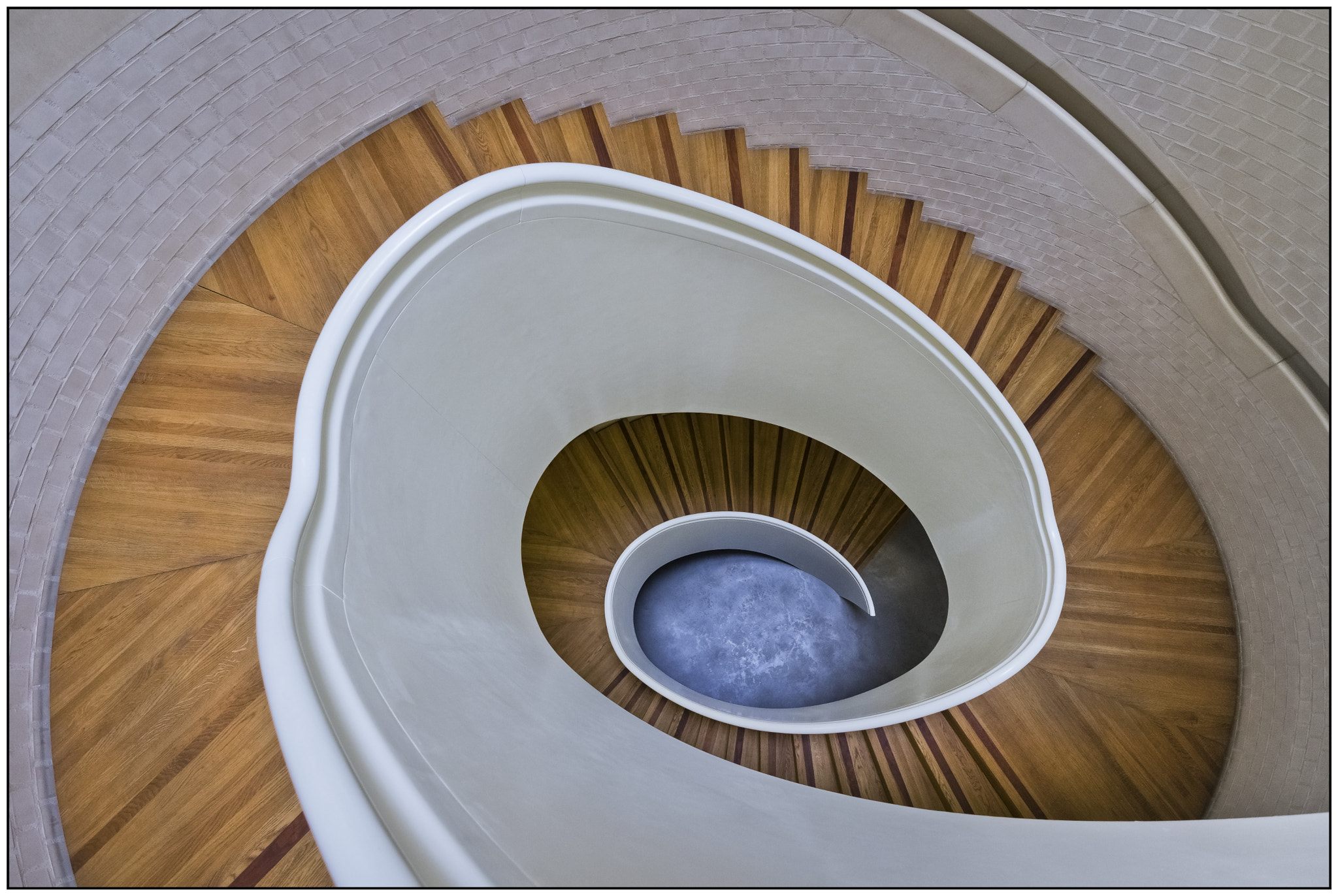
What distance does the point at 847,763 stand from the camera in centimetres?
312

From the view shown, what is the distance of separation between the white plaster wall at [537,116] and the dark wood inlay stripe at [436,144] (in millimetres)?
50

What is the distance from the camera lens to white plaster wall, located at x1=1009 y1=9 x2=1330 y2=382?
6.24 feet

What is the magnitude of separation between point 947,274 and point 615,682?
3079 mm

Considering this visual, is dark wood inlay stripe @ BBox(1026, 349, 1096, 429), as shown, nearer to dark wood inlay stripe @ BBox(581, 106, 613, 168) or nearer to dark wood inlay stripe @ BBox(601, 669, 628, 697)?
dark wood inlay stripe @ BBox(581, 106, 613, 168)

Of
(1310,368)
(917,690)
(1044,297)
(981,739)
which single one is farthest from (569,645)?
(1310,368)

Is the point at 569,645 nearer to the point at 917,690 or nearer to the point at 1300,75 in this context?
the point at 917,690

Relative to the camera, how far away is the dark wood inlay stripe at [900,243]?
Result: 283cm

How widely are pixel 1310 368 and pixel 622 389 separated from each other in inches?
114

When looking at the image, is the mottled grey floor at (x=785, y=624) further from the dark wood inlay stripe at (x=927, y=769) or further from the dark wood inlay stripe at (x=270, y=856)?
the dark wood inlay stripe at (x=270, y=856)

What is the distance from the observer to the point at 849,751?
3156 mm

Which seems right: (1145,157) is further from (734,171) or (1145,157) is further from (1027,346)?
(734,171)

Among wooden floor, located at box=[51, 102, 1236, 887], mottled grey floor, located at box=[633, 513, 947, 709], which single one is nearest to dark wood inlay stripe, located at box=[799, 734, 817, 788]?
wooden floor, located at box=[51, 102, 1236, 887]

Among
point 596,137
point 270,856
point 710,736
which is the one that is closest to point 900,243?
point 596,137

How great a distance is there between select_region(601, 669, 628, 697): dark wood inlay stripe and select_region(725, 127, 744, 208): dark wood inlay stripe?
303cm
